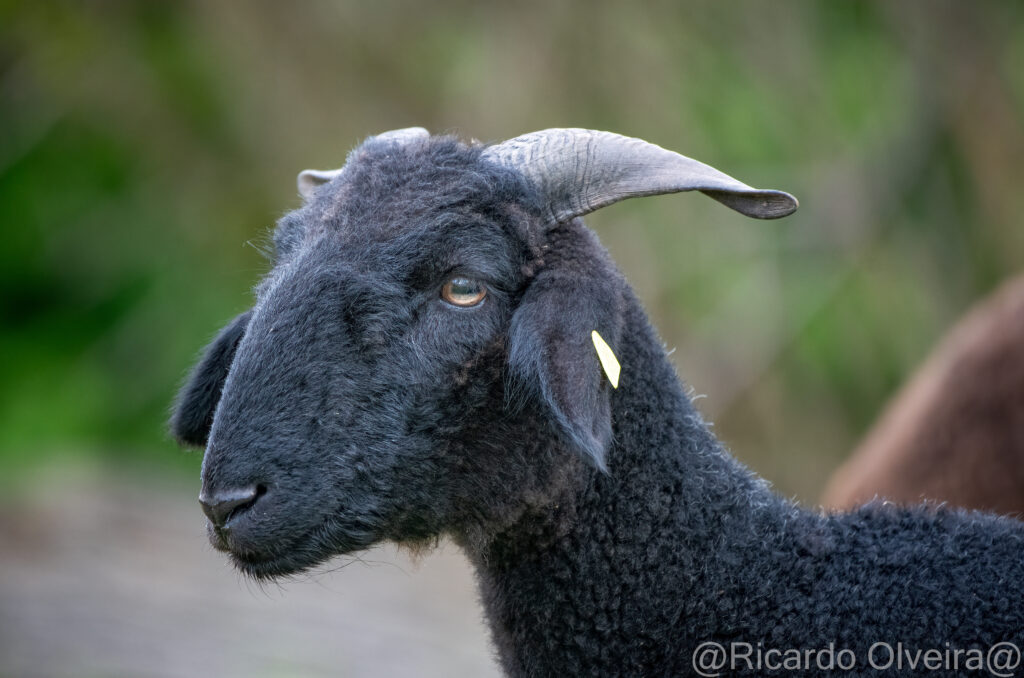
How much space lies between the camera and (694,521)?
3350mm

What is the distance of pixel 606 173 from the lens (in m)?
3.31

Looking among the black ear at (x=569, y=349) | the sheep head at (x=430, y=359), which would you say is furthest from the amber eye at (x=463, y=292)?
the black ear at (x=569, y=349)

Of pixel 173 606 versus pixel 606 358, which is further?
pixel 173 606

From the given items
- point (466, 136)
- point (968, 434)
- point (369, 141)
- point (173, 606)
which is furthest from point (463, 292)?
point (466, 136)

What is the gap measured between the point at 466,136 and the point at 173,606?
5714 mm

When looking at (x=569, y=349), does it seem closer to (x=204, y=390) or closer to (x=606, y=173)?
(x=606, y=173)

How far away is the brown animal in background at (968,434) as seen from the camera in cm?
521

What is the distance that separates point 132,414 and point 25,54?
467cm

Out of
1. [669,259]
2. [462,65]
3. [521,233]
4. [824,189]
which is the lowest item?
[521,233]

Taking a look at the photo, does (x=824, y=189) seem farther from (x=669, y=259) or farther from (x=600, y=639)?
(x=600, y=639)

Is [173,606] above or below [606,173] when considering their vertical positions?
above

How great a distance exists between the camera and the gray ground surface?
8.30m

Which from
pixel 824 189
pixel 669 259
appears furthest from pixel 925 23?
pixel 669 259

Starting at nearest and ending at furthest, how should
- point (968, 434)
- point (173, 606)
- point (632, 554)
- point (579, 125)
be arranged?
point (632, 554) → point (968, 434) → point (173, 606) → point (579, 125)
